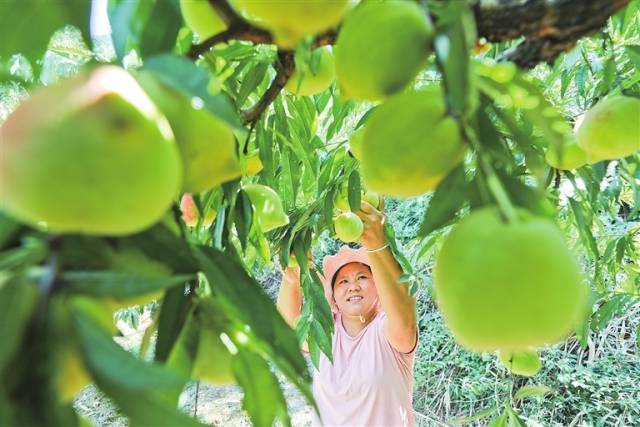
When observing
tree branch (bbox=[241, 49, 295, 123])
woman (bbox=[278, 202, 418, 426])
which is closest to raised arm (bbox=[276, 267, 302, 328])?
woman (bbox=[278, 202, 418, 426])

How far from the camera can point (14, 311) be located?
0.23 m

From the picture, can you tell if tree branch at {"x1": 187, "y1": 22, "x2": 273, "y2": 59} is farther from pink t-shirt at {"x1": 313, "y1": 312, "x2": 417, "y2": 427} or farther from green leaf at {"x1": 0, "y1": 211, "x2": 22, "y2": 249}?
pink t-shirt at {"x1": 313, "y1": 312, "x2": 417, "y2": 427}

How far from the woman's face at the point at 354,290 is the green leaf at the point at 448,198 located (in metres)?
1.59

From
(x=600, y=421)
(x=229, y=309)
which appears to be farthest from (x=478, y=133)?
(x=600, y=421)

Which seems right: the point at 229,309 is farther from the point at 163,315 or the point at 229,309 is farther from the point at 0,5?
the point at 0,5

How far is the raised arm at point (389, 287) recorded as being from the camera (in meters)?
1.37

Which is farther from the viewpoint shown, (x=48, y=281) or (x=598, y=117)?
(x=598, y=117)

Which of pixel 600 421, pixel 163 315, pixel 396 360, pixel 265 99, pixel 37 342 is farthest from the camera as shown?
pixel 600 421

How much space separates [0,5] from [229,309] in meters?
0.23

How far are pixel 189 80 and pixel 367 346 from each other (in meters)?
1.61

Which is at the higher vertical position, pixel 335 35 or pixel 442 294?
pixel 335 35

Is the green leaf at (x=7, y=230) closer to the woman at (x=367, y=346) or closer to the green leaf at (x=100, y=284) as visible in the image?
the green leaf at (x=100, y=284)

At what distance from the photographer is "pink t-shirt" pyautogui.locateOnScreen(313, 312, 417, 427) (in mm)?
1707

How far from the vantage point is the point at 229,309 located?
1.18 ft
